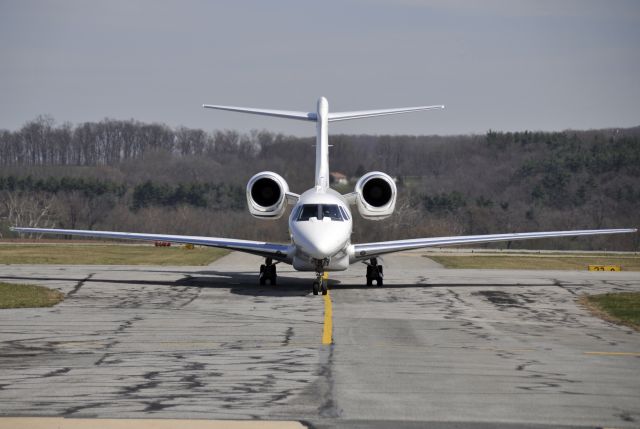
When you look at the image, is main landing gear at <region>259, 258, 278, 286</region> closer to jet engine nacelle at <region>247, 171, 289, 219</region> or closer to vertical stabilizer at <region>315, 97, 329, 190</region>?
jet engine nacelle at <region>247, 171, 289, 219</region>

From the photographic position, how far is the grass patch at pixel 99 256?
3941cm

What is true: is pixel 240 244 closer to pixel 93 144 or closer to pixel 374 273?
pixel 374 273

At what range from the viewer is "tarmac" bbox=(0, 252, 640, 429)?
9.88 meters

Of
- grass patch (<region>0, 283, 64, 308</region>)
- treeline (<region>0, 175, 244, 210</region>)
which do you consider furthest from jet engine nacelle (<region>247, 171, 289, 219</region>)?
treeline (<region>0, 175, 244, 210</region>)

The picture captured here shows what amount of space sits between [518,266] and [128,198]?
32094 mm

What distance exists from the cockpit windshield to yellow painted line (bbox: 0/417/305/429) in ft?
50.9

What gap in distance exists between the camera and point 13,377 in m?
11.8

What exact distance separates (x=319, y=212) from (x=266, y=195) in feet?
9.80

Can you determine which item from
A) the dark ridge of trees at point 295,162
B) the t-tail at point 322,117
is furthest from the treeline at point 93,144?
the t-tail at point 322,117

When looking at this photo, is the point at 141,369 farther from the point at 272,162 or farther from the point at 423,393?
the point at 272,162

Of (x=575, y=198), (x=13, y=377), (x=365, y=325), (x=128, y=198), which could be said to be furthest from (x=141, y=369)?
(x=575, y=198)

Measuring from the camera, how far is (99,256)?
1704 inches

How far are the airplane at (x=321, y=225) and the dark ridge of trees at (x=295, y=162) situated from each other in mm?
23552

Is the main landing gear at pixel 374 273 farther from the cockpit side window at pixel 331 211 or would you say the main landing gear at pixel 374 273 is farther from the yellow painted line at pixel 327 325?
the yellow painted line at pixel 327 325
